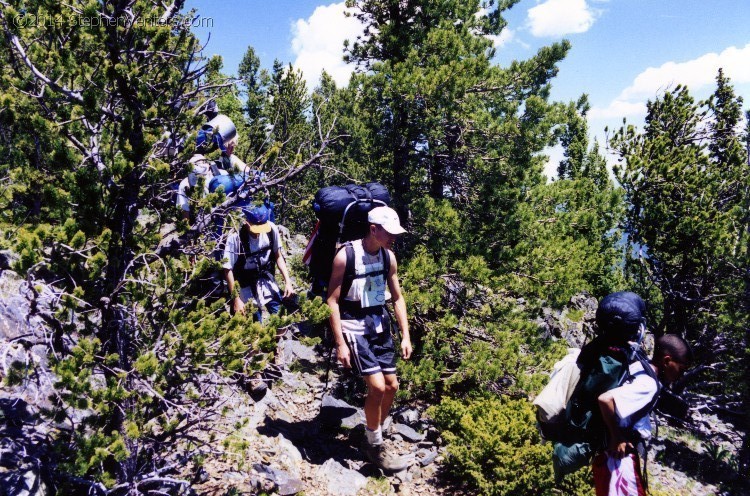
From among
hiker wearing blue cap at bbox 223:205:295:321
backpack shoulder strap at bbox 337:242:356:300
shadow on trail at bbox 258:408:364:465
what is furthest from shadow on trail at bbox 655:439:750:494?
hiker wearing blue cap at bbox 223:205:295:321

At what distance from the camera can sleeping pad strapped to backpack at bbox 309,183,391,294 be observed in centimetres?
466

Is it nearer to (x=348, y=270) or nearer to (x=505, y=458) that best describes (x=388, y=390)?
(x=348, y=270)

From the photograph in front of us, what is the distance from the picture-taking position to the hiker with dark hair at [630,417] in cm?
290

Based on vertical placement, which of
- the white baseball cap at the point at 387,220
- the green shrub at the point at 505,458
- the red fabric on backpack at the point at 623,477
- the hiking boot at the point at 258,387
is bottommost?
the green shrub at the point at 505,458

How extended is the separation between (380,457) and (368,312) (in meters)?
1.70

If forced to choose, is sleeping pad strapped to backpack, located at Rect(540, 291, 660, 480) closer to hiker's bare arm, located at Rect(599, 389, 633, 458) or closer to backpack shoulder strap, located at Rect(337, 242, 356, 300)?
hiker's bare arm, located at Rect(599, 389, 633, 458)

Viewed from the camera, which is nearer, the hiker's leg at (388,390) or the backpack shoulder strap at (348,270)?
the backpack shoulder strap at (348,270)

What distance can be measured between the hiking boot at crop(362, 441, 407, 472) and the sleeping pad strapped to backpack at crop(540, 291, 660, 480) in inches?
90.8

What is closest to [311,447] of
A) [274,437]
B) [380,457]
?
[274,437]

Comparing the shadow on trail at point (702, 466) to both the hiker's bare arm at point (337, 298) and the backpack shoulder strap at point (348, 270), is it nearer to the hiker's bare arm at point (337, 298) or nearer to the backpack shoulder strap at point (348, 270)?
the hiker's bare arm at point (337, 298)

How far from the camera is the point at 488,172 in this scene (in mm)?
6969

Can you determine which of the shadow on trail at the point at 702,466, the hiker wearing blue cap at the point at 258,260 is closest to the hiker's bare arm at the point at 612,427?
the hiker wearing blue cap at the point at 258,260

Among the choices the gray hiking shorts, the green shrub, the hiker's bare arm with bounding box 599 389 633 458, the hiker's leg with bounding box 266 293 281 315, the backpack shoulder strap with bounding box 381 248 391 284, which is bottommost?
the green shrub

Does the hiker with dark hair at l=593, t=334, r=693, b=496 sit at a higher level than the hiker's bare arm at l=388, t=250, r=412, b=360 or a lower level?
lower
